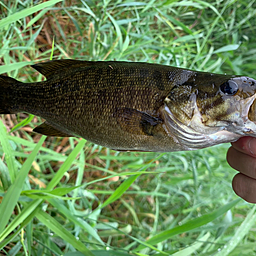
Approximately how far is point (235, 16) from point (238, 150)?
2.28m

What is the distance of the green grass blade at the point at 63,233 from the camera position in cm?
114

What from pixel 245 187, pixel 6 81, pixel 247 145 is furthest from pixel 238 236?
pixel 6 81

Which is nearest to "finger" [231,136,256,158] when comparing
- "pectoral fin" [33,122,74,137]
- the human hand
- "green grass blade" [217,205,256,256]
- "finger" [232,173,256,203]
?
the human hand

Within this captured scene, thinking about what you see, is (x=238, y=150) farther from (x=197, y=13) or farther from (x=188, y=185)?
(x=197, y=13)

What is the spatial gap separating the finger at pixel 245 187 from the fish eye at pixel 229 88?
1.45 ft

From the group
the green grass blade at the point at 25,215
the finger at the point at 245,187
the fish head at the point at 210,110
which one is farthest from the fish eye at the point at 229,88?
the green grass blade at the point at 25,215

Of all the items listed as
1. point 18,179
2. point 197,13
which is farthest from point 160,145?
point 197,13

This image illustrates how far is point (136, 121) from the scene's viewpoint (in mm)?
958

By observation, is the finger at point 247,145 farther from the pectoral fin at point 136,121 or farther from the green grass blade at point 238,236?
the green grass blade at point 238,236

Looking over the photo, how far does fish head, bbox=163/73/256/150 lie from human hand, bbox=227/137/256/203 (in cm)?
10

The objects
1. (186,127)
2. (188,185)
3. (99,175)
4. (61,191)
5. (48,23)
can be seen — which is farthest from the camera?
(188,185)

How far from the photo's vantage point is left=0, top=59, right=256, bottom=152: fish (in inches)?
34.7

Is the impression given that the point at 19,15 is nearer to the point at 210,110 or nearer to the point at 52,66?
the point at 52,66

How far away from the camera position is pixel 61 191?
120 cm
